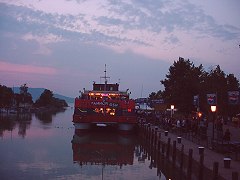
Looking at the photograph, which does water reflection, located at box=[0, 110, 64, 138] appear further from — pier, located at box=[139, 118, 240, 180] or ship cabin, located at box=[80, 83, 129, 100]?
pier, located at box=[139, 118, 240, 180]

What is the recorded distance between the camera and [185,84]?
58.6 meters

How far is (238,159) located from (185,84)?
122 ft

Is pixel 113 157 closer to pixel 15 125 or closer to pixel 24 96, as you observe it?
pixel 15 125

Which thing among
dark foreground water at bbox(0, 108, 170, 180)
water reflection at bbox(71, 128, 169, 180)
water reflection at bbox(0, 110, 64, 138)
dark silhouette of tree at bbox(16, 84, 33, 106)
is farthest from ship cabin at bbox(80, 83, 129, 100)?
dark silhouette of tree at bbox(16, 84, 33, 106)

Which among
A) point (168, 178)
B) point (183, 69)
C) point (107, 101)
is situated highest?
point (183, 69)

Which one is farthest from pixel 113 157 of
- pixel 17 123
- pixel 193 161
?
pixel 17 123

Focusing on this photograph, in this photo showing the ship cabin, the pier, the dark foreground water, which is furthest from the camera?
the ship cabin

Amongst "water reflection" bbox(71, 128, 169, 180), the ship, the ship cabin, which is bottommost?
"water reflection" bbox(71, 128, 169, 180)

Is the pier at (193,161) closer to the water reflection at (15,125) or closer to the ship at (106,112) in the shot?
the ship at (106,112)

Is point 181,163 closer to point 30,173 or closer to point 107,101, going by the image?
point 30,173

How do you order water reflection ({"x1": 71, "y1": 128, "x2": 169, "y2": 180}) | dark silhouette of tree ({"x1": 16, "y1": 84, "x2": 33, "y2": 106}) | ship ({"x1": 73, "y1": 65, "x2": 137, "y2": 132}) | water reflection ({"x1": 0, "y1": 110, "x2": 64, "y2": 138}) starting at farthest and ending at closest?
dark silhouette of tree ({"x1": 16, "y1": 84, "x2": 33, "y2": 106}) → water reflection ({"x1": 0, "y1": 110, "x2": 64, "y2": 138}) → ship ({"x1": 73, "y1": 65, "x2": 137, "y2": 132}) → water reflection ({"x1": 71, "y1": 128, "x2": 169, "y2": 180})

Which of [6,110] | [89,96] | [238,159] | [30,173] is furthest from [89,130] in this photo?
[6,110]

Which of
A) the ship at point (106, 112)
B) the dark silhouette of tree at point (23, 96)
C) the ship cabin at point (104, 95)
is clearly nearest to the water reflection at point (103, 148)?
the ship at point (106, 112)

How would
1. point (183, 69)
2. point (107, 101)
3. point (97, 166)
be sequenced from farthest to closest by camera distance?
point (183, 69) < point (107, 101) < point (97, 166)
